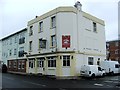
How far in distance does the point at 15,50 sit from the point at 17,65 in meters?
3.94

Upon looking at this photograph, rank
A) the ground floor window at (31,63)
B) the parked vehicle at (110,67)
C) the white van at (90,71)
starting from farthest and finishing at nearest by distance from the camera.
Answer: the ground floor window at (31,63) → the parked vehicle at (110,67) → the white van at (90,71)

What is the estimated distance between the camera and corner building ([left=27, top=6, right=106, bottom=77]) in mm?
30969

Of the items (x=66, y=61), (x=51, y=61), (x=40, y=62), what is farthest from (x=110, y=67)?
(x=40, y=62)

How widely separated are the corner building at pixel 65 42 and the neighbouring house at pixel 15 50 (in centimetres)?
510

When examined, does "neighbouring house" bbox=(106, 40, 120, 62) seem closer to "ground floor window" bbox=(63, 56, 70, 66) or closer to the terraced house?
the terraced house

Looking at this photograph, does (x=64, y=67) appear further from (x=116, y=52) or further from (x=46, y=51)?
(x=116, y=52)

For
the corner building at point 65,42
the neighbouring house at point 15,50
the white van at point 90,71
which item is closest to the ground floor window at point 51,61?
the corner building at point 65,42

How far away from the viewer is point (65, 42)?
103ft

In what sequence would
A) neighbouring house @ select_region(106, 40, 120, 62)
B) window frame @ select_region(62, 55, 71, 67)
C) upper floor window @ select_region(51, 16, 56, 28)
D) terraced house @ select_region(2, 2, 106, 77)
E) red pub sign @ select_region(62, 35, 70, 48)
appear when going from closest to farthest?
window frame @ select_region(62, 55, 71, 67) < terraced house @ select_region(2, 2, 106, 77) < red pub sign @ select_region(62, 35, 70, 48) < upper floor window @ select_region(51, 16, 56, 28) < neighbouring house @ select_region(106, 40, 120, 62)

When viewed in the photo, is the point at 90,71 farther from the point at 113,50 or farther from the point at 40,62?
the point at 113,50

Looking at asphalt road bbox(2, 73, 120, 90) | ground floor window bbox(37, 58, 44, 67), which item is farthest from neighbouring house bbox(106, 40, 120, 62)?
asphalt road bbox(2, 73, 120, 90)

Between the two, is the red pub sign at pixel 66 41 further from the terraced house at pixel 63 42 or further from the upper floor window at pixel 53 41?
the upper floor window at pixel 53 41

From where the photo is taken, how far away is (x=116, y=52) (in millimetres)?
68375

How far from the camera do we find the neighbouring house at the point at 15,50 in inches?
1726
